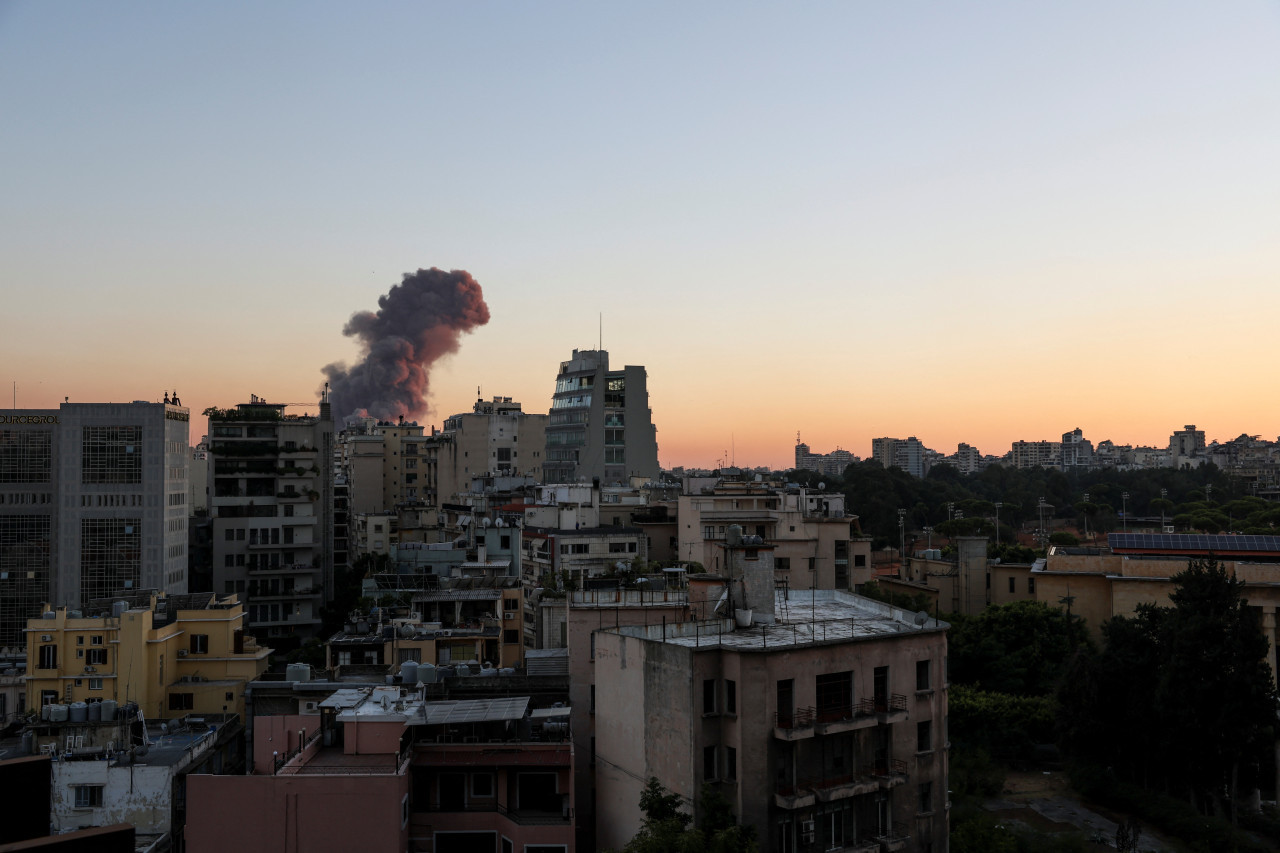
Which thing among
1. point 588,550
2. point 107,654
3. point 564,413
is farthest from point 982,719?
point 564,413

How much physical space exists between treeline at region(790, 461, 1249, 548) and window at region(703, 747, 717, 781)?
83.3 meters

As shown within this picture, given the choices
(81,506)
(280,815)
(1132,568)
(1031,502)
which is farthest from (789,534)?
(1031,502)

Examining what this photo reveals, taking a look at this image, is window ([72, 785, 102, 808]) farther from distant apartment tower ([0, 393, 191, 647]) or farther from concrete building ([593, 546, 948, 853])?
distant apartment tower ([0, 393, 191, 647])

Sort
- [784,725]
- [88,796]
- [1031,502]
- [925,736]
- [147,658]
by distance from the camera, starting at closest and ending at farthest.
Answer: [784,725] < [925,736] < [88,796] < [147,658] < [1031,502]

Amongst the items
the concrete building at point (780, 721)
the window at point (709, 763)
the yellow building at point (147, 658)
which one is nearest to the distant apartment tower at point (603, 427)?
the yellow building at point (147, 658)

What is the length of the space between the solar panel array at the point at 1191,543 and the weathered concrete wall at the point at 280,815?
43.7 metres

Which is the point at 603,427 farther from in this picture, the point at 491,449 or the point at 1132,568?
the point at 1132,568

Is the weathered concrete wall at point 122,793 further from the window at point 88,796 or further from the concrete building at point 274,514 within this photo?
the concrete building at point 274,514

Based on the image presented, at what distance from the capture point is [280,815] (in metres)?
21.9

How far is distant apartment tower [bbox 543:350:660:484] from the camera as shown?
10219cm

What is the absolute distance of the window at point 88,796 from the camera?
96.9 feet

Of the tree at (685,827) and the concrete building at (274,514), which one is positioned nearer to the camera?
the tree at (685,827)

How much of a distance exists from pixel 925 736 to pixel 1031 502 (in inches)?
5349

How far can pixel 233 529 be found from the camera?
69.6 m
